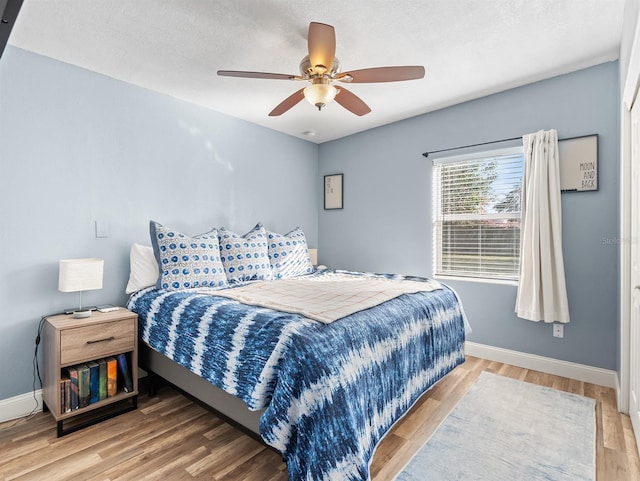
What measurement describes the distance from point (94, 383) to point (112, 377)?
10cm

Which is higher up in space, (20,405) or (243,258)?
(243,258)

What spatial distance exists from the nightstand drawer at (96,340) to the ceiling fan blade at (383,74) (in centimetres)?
221

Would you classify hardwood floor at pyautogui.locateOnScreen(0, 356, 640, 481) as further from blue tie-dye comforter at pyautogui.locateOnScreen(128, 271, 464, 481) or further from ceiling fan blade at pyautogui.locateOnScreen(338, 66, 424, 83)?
ceiling fan blade at pyautogui.locateOnScreen(338, 66, 424, 83)

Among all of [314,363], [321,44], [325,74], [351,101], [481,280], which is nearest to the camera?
[314,363]

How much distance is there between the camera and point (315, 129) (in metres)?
4.07

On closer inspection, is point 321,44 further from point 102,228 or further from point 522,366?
point 522,366

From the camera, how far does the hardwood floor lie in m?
1.68

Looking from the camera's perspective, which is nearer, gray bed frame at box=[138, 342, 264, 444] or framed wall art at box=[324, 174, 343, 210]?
gray bed frame at box=[138, 342, 264, 444]

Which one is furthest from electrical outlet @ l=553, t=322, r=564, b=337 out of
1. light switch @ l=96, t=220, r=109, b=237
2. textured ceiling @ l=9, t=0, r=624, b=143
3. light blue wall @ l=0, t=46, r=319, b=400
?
light switch @ l=96, t=220, r=109, b=237

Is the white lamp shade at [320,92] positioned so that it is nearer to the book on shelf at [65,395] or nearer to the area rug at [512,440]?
the area rug at [512,440]

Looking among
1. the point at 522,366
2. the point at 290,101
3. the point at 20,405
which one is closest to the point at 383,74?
the point at 290,101

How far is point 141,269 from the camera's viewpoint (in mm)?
2725

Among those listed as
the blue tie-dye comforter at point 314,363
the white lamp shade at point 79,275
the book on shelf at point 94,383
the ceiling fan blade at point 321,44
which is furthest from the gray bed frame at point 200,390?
the ceiling fan blade at point 321,44

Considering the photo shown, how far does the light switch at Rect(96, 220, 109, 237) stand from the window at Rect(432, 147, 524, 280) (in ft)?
10.2
